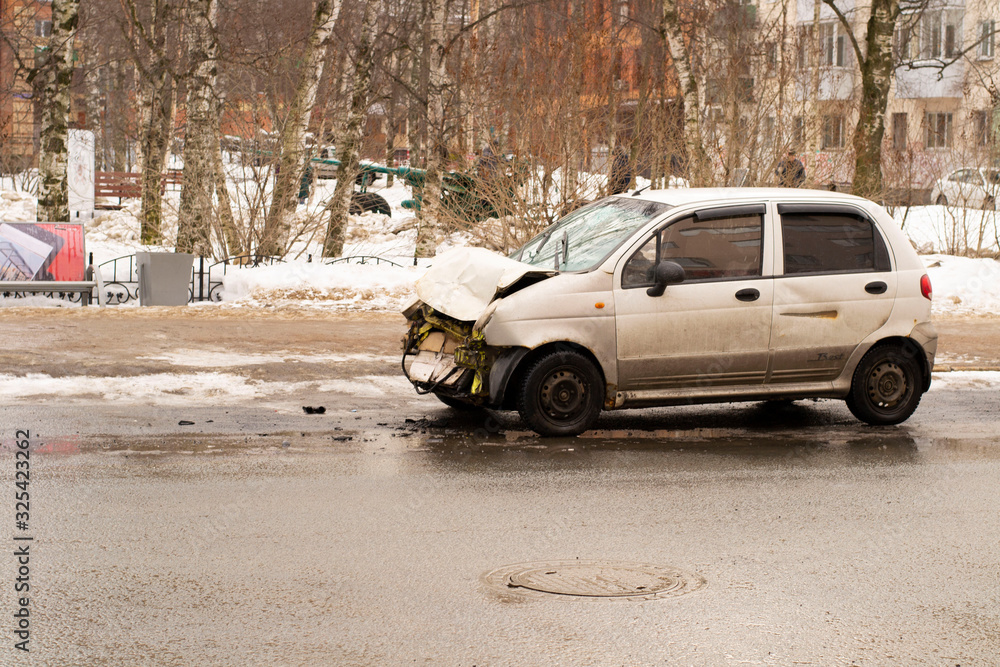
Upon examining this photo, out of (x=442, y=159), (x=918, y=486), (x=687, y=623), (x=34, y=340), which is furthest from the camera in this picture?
(x=442, y=159)

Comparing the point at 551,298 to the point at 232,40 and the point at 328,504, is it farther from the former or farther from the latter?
the point at 232,40

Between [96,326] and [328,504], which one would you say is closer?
[328,504]

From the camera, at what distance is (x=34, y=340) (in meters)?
12.3

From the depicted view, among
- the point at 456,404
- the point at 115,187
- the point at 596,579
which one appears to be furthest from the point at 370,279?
the point at 115,187

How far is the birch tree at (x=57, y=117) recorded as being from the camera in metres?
20.8

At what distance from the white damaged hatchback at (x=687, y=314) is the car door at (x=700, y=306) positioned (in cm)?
1

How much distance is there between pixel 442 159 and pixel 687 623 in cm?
1741

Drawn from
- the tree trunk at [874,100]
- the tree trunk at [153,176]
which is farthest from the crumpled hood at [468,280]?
the tree trunk at [874,100]

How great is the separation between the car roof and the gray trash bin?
30.1ft

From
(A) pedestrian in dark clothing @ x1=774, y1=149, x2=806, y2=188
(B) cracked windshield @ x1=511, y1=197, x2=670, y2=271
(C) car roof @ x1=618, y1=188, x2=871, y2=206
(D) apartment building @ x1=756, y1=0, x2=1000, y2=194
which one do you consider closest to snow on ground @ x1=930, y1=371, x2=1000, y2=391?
(C) car roof @ x1=618, y1=188, x2=871, y2=206

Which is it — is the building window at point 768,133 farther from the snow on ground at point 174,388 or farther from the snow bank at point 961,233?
the snow on ground at point 174,388

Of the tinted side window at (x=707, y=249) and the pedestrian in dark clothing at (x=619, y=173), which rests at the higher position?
the pedestrian in dark clothing at (x=619, y=173)

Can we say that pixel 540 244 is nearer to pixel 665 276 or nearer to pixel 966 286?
pixel 665 276

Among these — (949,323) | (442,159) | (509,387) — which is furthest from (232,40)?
(509,387)
